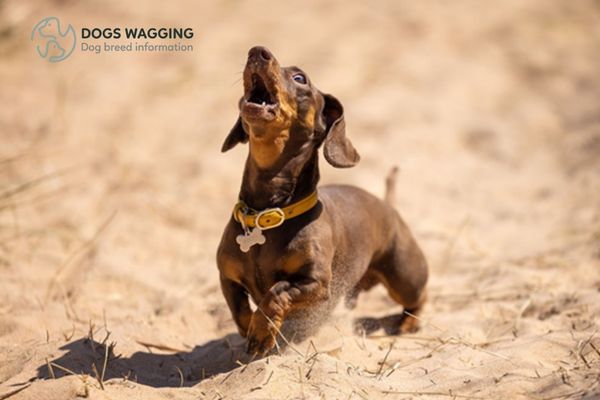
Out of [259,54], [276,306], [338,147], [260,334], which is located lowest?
[260,334]

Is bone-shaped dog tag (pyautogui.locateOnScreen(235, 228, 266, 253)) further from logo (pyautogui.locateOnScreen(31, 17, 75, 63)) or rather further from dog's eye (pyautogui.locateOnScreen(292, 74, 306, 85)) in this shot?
logo (pyautogui.locateOnScreen(31, 17, 75, 63))

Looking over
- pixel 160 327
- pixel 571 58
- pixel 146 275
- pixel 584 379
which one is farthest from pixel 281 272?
pixel 571 58

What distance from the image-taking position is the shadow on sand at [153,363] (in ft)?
11.3

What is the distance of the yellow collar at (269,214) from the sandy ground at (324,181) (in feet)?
2.03

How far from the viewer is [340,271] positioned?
405 centimetres

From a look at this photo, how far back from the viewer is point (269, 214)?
3.62 metres

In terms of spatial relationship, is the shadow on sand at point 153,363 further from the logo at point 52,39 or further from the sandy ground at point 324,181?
the logo at point 52,39

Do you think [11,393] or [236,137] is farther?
[236,137]

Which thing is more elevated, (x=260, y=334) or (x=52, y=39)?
(x=52, y=39)

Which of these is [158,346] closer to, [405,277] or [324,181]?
[405,277]

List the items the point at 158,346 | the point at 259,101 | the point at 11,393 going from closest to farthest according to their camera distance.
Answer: the point at 11,393 < the point at 259,101 < the point at 158,346

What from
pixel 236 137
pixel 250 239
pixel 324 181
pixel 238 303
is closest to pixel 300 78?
pixel 236 137

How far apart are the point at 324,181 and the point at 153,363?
374cm

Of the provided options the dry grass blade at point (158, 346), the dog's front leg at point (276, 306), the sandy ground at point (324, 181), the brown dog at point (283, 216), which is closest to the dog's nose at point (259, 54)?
the brown dog at point (283, 216)
